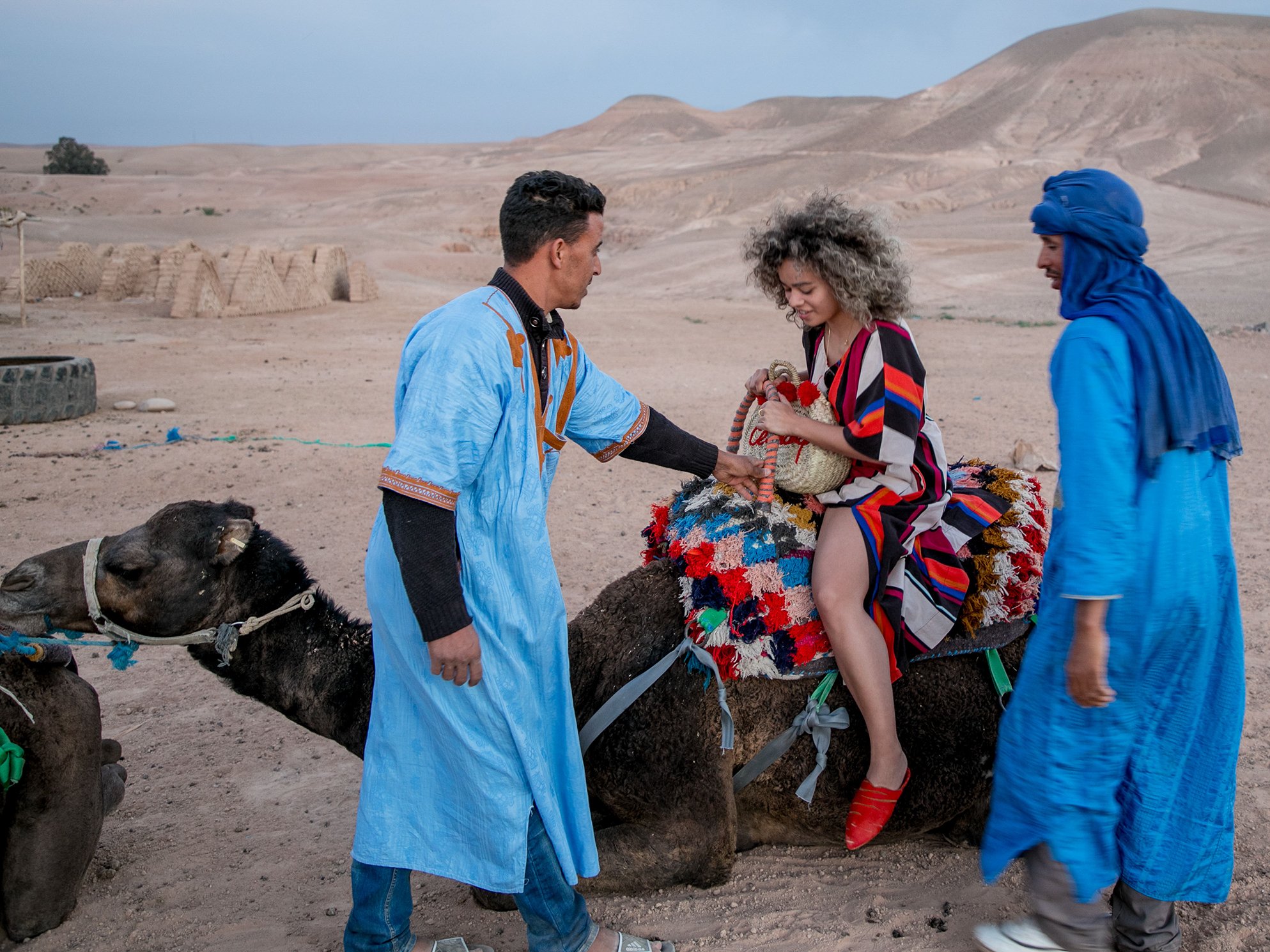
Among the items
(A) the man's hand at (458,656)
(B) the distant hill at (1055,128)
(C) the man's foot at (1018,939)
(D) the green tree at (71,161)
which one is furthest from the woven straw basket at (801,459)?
(D) the green tree at (71,161)

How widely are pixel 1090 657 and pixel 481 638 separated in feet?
5.32

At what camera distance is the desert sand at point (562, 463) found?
11.6 feet

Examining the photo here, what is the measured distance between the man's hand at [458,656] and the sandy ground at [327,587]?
4.05 feet

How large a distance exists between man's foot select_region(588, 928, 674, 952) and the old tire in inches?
378

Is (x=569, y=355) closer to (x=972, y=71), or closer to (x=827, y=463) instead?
(x=827, y=463)

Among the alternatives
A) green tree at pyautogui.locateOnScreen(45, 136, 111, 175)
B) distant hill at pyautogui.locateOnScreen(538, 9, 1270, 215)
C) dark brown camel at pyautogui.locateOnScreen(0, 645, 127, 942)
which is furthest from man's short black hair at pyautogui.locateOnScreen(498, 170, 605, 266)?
green tree at pyautogui.locateOnScreen(45, 136, 111, 175)

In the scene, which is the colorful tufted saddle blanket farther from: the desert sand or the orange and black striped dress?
the desert sand

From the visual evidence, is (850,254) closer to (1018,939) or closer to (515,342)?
(515,342)

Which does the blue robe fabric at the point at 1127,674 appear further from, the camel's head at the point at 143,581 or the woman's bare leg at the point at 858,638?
the camel's head at the point at 143,581

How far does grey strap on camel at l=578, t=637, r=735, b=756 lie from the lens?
3434 mm

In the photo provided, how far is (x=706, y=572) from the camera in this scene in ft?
11.5

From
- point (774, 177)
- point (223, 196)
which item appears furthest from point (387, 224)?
point (223, 196)

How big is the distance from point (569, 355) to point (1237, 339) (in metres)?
16.8

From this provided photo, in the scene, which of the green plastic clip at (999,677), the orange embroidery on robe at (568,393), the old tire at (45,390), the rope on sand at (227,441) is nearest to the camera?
the orange embroidery on robe at (568,393)
